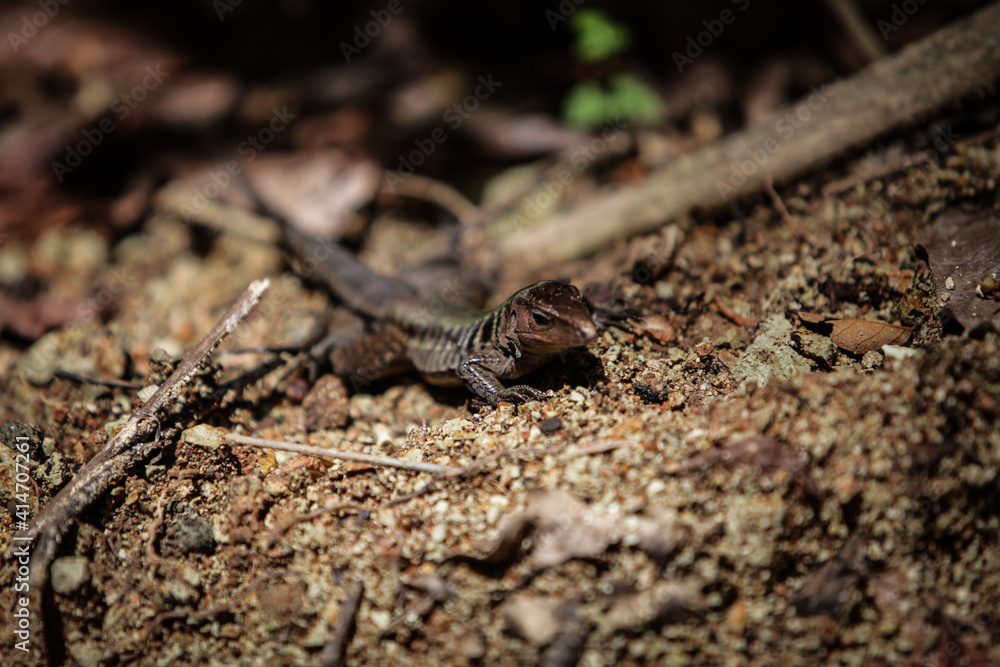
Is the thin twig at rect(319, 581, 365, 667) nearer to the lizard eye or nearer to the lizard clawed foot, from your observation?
the lizard clawed foot

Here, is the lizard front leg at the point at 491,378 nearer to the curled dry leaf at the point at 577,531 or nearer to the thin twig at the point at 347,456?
the thin twig at the point at 347,456

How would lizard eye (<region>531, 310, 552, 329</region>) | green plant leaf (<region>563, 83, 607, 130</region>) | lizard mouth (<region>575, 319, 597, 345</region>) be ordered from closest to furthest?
lizard mouth (<region>575, 319, 597, 345</region>) → lizard eye (<region>531, 310, 552, 329</region>) → green plant leaf (<region>563, 83, 607, 130</region>)

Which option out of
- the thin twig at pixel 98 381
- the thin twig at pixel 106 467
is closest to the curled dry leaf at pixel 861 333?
the thin twig at pixel 106 467

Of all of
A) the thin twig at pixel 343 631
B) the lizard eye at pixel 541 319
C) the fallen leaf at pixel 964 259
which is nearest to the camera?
the thin twig at pixel 343 631

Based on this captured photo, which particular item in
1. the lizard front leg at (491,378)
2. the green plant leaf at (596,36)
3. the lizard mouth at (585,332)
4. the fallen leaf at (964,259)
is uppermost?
the green plant leaf at (596,36)

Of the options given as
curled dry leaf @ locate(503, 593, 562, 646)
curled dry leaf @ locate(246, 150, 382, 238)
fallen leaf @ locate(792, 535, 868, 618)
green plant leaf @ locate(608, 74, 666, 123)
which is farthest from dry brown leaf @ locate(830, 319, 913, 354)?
curled dry leaf @ locate(246, 150, 382, 238)

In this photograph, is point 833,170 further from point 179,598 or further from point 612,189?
point 179,598

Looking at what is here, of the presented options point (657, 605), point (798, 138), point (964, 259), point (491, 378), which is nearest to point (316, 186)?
point (491, 378)
